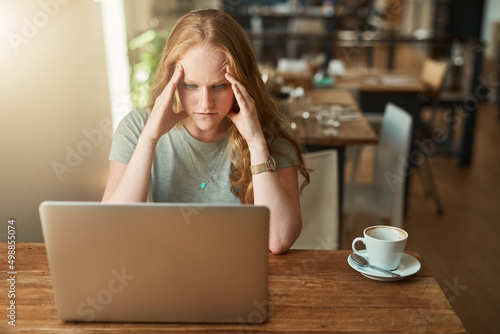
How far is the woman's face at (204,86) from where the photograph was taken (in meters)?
1.31

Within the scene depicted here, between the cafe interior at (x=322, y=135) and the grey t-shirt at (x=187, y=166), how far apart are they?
1.47 ft

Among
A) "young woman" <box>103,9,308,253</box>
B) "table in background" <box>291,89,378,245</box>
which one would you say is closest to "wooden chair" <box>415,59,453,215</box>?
"table in background" <box>291,89,378,245</box>

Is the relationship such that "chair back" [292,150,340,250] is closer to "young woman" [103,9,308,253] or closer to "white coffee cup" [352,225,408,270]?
"young woman" [103,9,308,253]

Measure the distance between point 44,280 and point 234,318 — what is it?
43cm

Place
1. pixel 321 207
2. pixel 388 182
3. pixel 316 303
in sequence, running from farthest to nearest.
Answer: pixel 388 182 → pixel 321 207 → pixel 316 303

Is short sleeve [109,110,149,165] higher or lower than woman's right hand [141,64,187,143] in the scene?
lower

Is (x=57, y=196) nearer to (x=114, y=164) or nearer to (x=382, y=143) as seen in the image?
(x=114, y=164)

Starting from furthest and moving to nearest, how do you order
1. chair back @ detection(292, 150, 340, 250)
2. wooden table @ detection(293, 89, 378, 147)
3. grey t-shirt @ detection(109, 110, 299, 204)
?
wooden table @ detection(293, 89, 378, 147) → chair back @ detection(292, 150, 340, 250) → grey t-shirt @ detection(109, 110, 299, 204)

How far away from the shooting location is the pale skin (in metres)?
1.31

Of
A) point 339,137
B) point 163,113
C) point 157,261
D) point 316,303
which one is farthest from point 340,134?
point 157,261

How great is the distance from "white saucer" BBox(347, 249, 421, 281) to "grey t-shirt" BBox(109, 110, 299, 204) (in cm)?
39

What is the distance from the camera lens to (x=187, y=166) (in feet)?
4.87

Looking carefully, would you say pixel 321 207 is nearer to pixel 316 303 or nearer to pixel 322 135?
pixel 322 135

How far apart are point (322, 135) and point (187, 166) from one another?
1.11 metres
